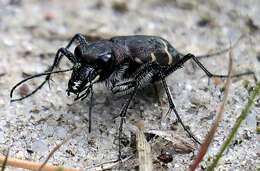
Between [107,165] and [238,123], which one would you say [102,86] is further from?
[238,123]

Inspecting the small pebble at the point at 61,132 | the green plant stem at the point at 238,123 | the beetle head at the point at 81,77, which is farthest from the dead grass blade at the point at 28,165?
the green plant stem at the point at 238,123

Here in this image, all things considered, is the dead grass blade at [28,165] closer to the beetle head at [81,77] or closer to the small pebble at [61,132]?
the small pebble at [61,132]

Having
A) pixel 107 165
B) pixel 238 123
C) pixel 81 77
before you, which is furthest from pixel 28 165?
pixel 238 123

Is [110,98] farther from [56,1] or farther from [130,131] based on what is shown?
[56,1]

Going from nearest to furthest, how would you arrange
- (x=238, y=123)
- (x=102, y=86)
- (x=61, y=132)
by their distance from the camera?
1. (x=238, y=123)
2. (x=61, y=132)
3. (x=102, y=86)

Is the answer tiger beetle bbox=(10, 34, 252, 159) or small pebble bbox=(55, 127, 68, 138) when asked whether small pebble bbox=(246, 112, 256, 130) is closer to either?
tiger beetle bbox=(10, 34, 252, 159)
